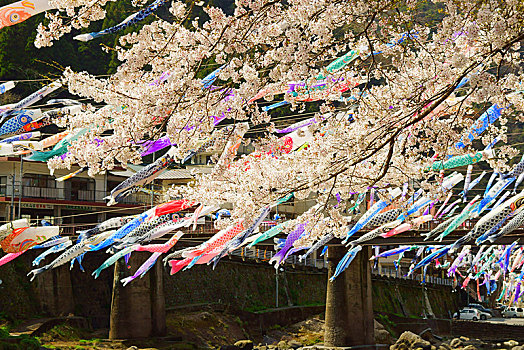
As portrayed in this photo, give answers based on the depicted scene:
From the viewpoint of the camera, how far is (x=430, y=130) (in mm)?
8078

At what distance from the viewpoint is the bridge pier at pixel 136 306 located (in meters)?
26.8

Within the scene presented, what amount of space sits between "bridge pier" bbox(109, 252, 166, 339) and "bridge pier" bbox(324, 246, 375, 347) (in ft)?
22.9

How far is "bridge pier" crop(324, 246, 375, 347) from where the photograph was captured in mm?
26875

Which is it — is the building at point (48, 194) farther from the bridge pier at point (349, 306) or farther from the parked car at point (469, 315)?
the parked car at point (469, 315)

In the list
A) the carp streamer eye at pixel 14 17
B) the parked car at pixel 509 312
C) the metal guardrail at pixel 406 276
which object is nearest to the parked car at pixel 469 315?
the metal guardrail at pixel 406 276

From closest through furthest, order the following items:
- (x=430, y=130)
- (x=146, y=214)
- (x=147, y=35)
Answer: (x=147, y=35) → (x=430, y=130) → (x=146, y=214)

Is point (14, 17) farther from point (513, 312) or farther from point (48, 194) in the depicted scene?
point (513, 312)

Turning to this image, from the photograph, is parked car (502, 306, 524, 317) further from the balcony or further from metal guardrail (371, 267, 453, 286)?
the balcony

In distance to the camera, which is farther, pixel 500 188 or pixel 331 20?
pixel 500 188

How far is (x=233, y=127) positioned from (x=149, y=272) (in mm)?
21542

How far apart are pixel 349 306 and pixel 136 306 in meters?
8.64

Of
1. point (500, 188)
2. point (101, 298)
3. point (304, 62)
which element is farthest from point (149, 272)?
point (304, 62)

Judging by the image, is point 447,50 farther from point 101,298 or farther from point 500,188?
point 101,298

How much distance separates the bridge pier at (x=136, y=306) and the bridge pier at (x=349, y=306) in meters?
6.99
